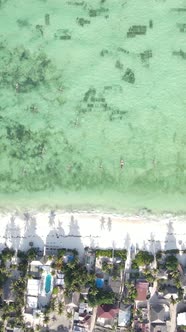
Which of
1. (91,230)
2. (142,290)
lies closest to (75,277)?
(91,230)

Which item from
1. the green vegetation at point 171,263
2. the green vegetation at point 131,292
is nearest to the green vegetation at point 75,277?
the green vegetation at point 131,292

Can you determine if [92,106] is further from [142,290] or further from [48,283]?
[142,290]

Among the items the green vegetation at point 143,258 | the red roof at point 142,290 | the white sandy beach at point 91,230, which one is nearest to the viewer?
the red roof at point 142,290

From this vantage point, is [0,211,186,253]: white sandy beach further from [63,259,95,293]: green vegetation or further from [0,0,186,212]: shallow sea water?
[63,259,95,293]: green vegetation

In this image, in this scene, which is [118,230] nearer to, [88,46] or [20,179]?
[20,179]

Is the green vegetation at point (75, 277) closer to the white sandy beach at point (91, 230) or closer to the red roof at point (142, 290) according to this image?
the white sandy beach at point (91, 230)

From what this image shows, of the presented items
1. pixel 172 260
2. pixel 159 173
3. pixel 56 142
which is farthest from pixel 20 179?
pixel 172 260
